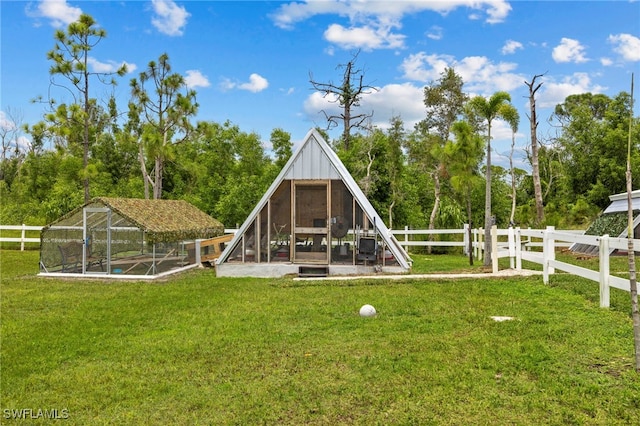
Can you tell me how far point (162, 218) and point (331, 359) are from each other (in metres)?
9.99

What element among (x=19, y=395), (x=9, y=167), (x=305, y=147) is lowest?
(x=19, y=395)

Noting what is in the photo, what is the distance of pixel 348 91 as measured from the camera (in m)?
24.2

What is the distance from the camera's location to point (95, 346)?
5766mm

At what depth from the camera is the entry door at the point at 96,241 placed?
12250 mm

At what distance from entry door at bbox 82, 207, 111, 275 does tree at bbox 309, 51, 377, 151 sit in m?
14.4

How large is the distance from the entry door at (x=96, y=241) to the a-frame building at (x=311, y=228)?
3166 mm

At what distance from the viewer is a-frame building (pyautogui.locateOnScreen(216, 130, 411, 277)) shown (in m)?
11.6

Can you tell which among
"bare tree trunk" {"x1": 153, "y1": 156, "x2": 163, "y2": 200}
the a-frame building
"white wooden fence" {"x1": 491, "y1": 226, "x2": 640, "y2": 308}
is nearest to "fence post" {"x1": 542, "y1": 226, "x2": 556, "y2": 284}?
"white wooden fence" {"x1": 491, "y1": 226, "x2": 640, "y2": 308}

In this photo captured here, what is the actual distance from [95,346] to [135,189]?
78.8 ft

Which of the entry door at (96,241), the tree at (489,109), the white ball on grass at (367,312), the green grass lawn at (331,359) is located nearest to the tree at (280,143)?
the entry door at (96,241)

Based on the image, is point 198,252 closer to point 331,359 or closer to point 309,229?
point 309,229

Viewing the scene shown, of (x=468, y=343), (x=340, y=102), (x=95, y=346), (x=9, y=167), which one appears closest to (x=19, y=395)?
(x=95, y=346)

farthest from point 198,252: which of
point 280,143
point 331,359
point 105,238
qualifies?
point 280,143

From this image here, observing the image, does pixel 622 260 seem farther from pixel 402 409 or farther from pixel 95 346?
pixel 95 346
